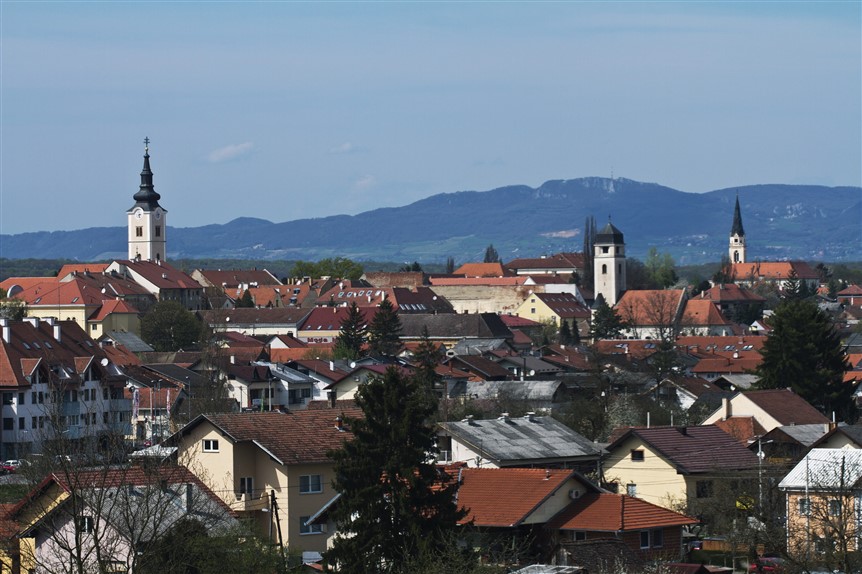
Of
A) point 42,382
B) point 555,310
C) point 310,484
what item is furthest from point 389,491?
point 555,310

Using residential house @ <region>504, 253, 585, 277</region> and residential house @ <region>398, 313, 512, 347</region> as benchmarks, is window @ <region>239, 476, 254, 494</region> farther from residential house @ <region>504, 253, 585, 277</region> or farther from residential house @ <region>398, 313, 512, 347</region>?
residential house @ <region>504, 253, 585, 277</region>

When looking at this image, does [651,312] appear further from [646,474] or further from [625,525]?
[625,525]

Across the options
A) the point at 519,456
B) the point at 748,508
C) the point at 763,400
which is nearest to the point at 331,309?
the point at 763,400

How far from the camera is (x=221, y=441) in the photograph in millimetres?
31938

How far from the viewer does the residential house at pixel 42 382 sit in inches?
2093

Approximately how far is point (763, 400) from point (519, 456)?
12763 mm

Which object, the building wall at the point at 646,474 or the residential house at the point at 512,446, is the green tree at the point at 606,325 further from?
the building wall at the point at 646,474

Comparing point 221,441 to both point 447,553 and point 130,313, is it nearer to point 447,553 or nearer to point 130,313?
point 447,553

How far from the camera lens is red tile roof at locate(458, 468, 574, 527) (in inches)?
1174

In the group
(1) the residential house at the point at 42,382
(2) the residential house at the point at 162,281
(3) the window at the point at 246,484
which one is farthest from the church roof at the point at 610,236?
(3) the window at the point at 246,484

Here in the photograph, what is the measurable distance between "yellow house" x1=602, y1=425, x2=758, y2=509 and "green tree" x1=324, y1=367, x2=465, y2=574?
11.9 m

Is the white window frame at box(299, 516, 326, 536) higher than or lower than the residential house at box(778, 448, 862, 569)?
lower

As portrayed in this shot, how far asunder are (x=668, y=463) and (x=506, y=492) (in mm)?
7591

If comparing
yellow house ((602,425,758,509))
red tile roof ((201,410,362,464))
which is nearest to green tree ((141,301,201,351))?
yellow house ((602,425,758,509))
